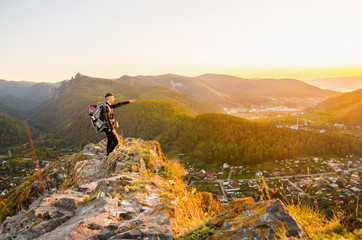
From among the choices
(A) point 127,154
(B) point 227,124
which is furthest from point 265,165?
(A) point 127,154

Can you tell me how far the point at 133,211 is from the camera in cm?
559

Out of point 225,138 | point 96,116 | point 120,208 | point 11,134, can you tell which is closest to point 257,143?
point 225,138

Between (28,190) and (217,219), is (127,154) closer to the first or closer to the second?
(28,190)

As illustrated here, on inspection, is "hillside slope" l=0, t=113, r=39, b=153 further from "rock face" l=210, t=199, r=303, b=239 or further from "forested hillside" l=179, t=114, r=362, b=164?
"rock face" l=210, t=199, r=303, b=239

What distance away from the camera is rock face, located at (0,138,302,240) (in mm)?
3898

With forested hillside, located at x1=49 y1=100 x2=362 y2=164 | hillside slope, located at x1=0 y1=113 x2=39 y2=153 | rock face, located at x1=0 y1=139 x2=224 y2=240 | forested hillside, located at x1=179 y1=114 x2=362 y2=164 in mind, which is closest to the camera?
rock face, located at x1=0 y1=139 x2=224 y2=240

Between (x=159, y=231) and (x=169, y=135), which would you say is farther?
(x=169, y=135)

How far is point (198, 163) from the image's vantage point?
3949 inches

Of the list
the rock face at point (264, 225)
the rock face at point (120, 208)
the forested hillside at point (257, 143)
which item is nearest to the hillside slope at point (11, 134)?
the forested hillside at point (257, 143)

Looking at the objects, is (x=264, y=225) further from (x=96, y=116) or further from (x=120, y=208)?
(x=96, y=116)

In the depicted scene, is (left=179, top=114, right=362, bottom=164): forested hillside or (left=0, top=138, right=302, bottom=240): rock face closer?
(left=0, top=138, right=302, bottom=240): rock face

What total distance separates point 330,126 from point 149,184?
20514 centimetres

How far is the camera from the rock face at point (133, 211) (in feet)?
12.8

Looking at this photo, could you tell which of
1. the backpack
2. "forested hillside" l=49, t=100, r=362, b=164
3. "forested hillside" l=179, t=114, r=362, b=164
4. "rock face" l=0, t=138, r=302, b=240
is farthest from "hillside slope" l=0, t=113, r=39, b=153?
"rock face" l=0, t=138, r=302, b=240
